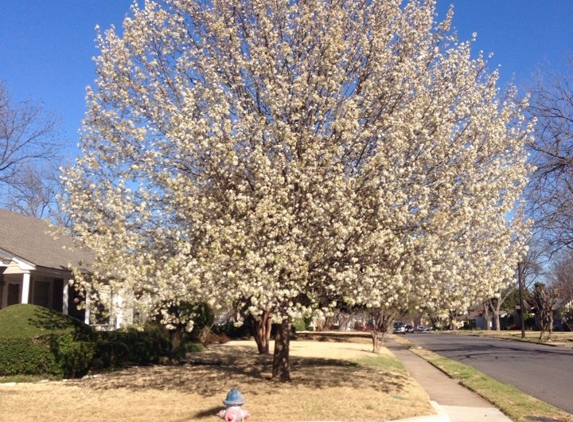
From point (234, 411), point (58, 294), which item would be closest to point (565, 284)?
point (58, 294)

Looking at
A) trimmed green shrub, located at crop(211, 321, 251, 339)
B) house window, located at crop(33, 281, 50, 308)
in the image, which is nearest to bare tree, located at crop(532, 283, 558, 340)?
trimmed green shrub, located at crop(211, 321, 251, 339)

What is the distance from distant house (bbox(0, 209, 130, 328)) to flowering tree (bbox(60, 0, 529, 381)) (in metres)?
6.43

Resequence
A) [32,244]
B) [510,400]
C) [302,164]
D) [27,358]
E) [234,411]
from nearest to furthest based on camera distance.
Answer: [234,411] < [302,164] < [510,400] < [27,358] < [32,244]

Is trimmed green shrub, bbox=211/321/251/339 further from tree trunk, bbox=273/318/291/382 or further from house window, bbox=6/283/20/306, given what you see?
tree trunk, bbox=273/318/291/382

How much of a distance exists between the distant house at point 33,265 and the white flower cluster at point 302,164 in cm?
637

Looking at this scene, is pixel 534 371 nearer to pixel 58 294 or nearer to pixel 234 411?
pixel 234 411

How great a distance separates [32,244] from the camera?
2089 cm

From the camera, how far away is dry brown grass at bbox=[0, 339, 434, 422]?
10.4 meters

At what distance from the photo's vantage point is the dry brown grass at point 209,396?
409 inches

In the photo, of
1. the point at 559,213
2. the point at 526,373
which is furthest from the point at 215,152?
the point at 559,213

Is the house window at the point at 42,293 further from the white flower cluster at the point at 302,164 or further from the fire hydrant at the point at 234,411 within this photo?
the fire hydrant at the point at 234,411

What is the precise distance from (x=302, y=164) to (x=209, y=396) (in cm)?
489

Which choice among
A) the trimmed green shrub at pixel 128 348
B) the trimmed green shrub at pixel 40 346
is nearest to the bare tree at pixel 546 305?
the trimmed green shrub at pixel 128 348

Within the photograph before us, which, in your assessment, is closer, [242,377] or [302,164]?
[302,164]
